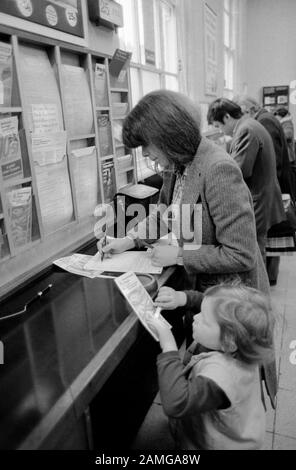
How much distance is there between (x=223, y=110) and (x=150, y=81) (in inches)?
24.3

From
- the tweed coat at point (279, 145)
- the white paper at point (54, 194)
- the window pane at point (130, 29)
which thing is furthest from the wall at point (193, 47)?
the white paper at point (54, 194)

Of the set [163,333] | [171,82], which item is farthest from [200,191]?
[171,82]

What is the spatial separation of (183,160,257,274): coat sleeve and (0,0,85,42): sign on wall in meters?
0.80

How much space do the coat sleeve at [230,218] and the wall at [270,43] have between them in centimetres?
693

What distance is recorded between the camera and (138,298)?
1.06 metres

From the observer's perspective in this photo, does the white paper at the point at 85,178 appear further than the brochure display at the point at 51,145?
Yes

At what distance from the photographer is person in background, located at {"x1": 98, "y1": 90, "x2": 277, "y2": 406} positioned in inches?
41.8

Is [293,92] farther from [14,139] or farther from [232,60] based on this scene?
[14,139]

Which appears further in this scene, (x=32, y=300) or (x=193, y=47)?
(x=193, y=47)

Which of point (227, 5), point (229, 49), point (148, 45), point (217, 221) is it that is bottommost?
point (217, 221)

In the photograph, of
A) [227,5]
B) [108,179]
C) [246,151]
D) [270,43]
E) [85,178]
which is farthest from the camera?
[270,43]

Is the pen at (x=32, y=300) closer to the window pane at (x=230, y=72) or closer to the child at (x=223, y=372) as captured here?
the child at (x=223, y=372)

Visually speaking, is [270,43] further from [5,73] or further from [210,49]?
[5,73]

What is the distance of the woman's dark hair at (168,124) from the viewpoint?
3.58 feet
